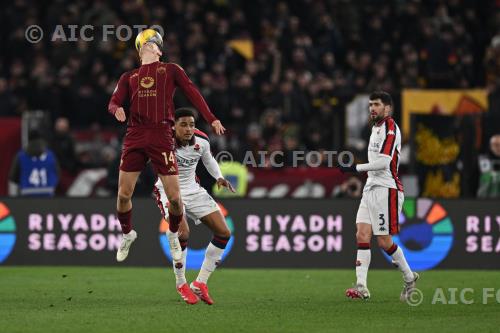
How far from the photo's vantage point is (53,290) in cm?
1353

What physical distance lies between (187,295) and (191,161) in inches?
61.3

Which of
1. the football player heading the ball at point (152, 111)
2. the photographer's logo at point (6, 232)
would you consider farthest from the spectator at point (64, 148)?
the football player heading the ball at point (152, 111)

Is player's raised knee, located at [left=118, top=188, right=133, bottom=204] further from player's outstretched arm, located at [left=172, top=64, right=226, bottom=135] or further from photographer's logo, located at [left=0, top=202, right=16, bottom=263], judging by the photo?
photographer's logo, located at [left=0, top=202, right=16, bottom=263]

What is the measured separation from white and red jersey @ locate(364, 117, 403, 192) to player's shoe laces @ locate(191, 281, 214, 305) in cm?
212

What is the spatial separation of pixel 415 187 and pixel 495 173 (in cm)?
155

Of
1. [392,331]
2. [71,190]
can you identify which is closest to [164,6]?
[71,190]

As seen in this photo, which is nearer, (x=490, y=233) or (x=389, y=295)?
(x=389, y=295)

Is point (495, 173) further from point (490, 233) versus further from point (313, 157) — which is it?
point (313, 157)

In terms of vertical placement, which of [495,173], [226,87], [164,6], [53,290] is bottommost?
[53,290]

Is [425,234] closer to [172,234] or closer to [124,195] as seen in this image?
[172,234]

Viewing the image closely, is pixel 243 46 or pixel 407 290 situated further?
pixel 243 46

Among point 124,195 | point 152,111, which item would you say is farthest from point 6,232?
Answer: point 152,111

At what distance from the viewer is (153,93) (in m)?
11.6

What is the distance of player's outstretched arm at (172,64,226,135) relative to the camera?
11.5 m
